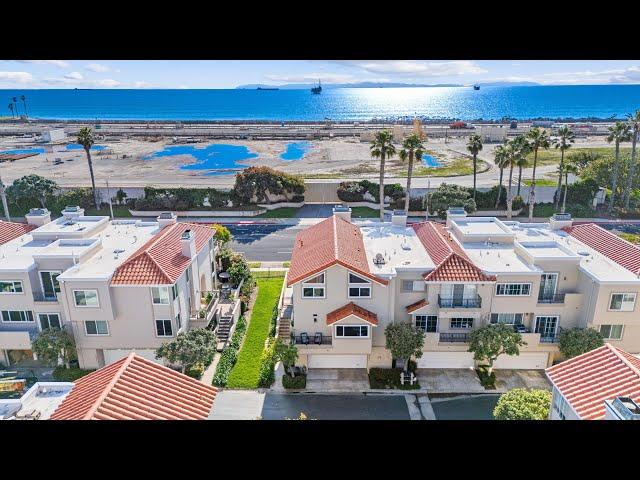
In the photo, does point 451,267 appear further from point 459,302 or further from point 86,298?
point 86,298

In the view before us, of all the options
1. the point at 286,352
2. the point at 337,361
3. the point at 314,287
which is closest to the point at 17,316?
the point at 286,352

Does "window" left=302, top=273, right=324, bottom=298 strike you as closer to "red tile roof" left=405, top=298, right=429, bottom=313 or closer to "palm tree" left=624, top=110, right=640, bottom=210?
"red tile roof" left=405, top=298, right=429, bottom=313

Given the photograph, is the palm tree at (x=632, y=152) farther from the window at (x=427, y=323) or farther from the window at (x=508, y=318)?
the window at (x=427, y=323)
